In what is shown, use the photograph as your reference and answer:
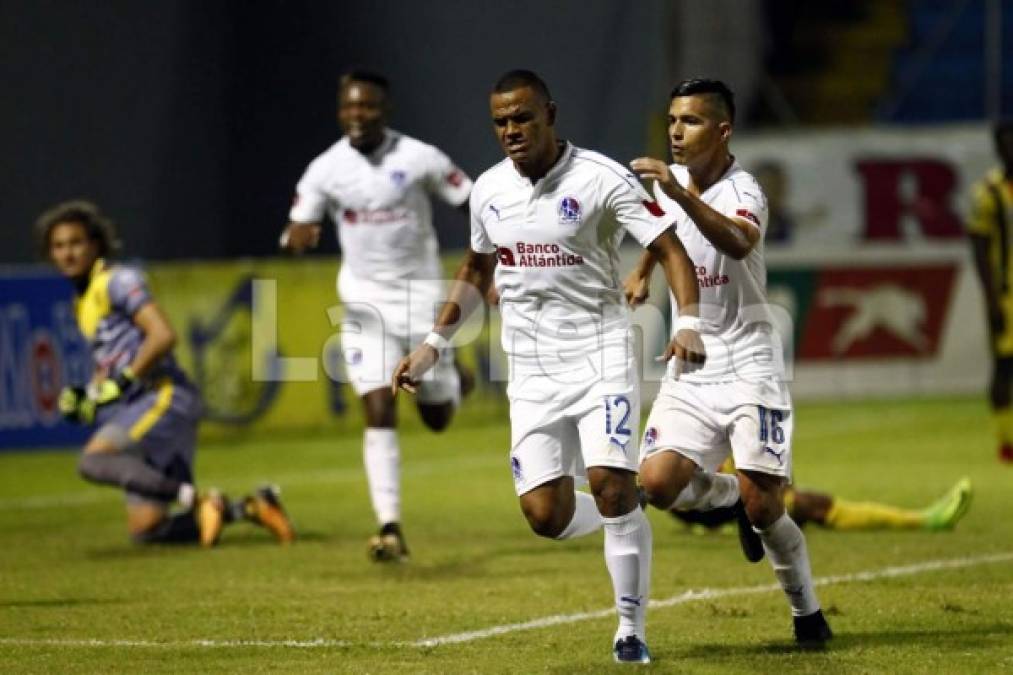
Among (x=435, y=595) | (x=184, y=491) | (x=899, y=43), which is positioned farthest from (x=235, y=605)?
(x=899, y=43)

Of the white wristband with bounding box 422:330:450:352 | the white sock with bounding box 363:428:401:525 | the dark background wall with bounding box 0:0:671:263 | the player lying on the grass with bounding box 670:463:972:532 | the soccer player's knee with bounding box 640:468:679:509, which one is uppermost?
the dark background wall with bounding box 0:0:671:263

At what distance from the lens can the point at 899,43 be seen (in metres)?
25.0

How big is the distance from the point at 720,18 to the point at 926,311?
14.2 ft

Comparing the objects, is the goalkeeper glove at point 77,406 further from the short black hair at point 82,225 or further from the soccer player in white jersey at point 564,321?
the soccer player in white jersey at point 564,321

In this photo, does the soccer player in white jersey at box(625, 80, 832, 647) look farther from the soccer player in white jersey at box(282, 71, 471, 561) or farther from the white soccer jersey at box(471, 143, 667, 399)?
the soccer player in white jersey at box(282, 71, 471, 561)

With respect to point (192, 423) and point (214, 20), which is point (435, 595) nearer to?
point (192, 423)

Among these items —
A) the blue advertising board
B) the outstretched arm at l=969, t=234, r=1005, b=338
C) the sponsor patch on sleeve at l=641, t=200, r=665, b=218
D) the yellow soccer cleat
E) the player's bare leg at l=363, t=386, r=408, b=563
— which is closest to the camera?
the sponsor patch on sleeve at l=641, t=200, r=665, b=218

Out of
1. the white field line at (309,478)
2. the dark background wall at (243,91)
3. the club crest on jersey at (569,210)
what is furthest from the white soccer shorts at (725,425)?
the dark background wall at (243,91)

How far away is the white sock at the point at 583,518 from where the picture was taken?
8.00 metres

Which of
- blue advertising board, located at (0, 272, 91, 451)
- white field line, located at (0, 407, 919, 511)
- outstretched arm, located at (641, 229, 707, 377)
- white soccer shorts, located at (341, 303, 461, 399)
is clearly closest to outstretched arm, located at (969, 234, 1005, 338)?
white field line, located at (0, 407, 919, 511)

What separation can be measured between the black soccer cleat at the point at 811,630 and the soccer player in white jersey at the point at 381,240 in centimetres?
362

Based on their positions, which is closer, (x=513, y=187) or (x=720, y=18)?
(x=513, y=187)

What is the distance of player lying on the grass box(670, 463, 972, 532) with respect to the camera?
11062 mm

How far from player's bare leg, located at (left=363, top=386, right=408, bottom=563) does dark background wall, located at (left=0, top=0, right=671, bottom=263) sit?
8.71 m
